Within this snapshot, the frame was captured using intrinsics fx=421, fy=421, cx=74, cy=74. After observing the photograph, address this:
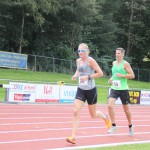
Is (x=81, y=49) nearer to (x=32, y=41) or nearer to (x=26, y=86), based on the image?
(x=26, y=86)

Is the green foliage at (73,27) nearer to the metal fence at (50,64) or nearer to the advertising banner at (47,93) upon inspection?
the metal fence at (50,64)

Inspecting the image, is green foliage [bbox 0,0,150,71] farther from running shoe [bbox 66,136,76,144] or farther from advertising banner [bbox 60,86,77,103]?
running shoe [bbox 66,136,76,144]

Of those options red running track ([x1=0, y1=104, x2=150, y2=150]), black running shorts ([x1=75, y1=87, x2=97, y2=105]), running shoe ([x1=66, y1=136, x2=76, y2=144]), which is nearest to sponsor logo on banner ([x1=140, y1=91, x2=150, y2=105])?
red running track ([x1=0, y1=104, x2=150, y2=150])

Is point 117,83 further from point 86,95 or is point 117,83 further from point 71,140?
point 71,140

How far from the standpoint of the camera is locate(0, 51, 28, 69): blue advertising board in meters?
37.4

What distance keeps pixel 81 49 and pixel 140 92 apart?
18918 mm

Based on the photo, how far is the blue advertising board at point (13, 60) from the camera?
37406 millimetres

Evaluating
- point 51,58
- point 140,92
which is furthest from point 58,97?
point 51,58

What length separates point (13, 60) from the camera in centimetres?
3841

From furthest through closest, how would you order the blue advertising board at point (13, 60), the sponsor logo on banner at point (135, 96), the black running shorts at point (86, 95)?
the blue advertising board at point (13, 60) < the sponsor logo on banner at point (135, 96) < the black running shorts at point (86, 95)

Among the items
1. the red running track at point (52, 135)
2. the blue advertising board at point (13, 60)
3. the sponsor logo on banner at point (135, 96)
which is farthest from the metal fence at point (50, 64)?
the red running track at point (52, 135)

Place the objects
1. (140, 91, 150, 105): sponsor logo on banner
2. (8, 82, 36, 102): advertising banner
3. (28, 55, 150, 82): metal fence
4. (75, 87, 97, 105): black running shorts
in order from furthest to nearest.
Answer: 1. (28, 55, 150, 82): metal fence
2. (140, 91, 150, 105): sponsor logo on banner
3. (8, 82, 36, 102): advertising banner
4. (75, 87, 97, 105): black running shorts

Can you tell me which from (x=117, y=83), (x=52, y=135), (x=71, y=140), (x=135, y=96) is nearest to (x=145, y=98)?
(x=135, y=96)

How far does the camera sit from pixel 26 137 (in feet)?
30.6
